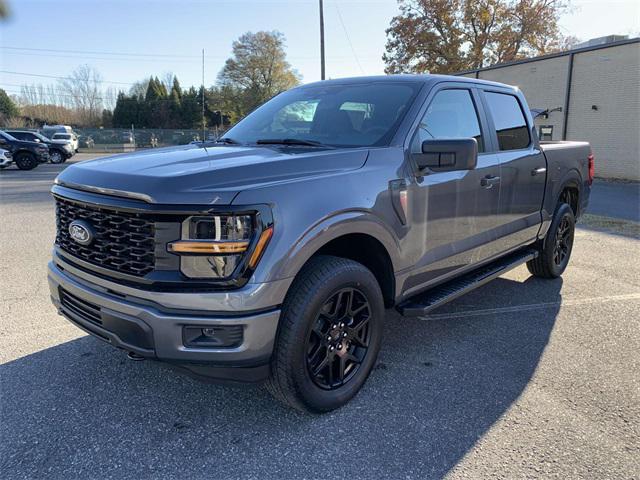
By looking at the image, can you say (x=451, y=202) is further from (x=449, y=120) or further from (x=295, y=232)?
(x=295, y=232)

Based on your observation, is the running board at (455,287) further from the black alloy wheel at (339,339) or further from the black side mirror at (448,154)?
the black side mirror at (448,154)

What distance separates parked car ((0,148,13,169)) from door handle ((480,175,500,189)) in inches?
787

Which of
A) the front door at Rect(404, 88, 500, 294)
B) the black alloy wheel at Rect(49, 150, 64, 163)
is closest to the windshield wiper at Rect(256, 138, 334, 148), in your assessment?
the front door at Rect(404, 88, 500, 294)

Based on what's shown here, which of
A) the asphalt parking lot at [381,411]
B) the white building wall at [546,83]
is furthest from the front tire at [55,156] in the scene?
the asphalt parking lot at [381,411]

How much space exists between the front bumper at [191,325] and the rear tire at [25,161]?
67.3ft

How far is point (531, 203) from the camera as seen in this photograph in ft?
14.7

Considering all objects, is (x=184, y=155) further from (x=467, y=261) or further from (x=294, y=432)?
(x=467, y=261)

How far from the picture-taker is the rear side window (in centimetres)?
409

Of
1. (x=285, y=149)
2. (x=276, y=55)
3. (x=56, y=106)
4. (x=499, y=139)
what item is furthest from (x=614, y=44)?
(x=56, y=106)

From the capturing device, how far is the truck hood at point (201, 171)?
2189mm

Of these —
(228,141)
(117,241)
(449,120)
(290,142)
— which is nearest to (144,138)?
(228,141)

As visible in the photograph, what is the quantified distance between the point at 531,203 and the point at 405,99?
1902mm

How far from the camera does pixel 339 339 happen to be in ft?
9.09

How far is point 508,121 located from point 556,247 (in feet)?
5.73
